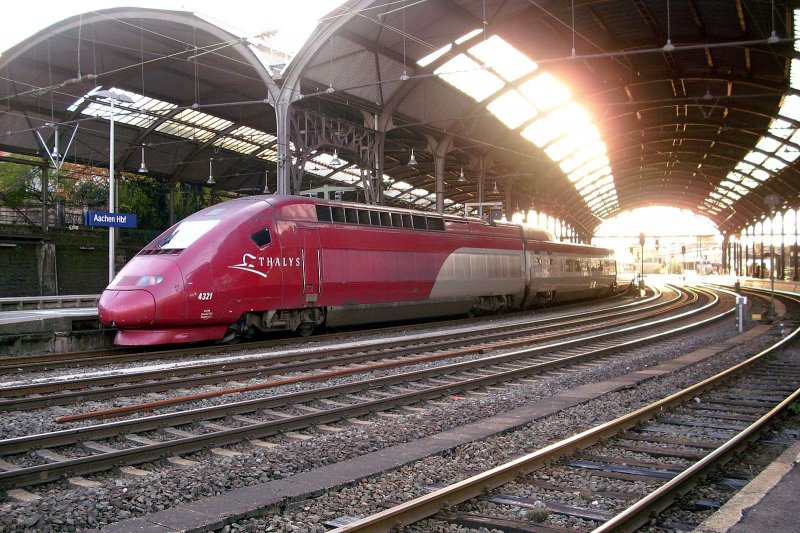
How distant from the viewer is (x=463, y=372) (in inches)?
479

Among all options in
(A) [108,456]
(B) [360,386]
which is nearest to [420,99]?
(B) [360,386]

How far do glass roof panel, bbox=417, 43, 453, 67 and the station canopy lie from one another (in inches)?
5.3

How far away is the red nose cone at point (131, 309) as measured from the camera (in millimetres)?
12906

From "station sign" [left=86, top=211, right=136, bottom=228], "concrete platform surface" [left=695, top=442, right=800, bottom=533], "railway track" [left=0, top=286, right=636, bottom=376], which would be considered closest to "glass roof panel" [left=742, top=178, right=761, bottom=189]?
"station sign" [left=86, top=211, right=136, bottom=228]

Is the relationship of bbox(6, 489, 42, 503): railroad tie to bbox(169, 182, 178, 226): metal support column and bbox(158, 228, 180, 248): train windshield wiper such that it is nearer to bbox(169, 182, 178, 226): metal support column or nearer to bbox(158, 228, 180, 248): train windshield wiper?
bbox(158, 228, 180, 248): train windshield wiper

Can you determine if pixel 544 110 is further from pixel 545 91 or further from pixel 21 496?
pixel 21 496

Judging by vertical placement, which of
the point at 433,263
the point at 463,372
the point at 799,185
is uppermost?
the point at 799,185

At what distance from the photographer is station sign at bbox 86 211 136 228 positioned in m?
21.0

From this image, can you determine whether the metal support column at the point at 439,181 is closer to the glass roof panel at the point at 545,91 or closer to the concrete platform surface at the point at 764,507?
the glass roof panel at the point at 545,91

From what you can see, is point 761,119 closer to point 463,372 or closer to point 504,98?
point 504,98

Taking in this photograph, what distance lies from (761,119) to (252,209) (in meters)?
35.7

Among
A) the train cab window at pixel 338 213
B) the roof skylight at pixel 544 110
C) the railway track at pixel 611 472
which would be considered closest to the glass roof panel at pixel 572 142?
the roof skylight at pixel 544 110

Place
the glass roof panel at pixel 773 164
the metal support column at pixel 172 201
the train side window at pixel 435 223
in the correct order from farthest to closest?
the glass roof panel at pixel 773 164
the metal support column at pixel 172 201
the train side window at pixel 435 223

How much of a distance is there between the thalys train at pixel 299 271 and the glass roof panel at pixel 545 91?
11516mm
